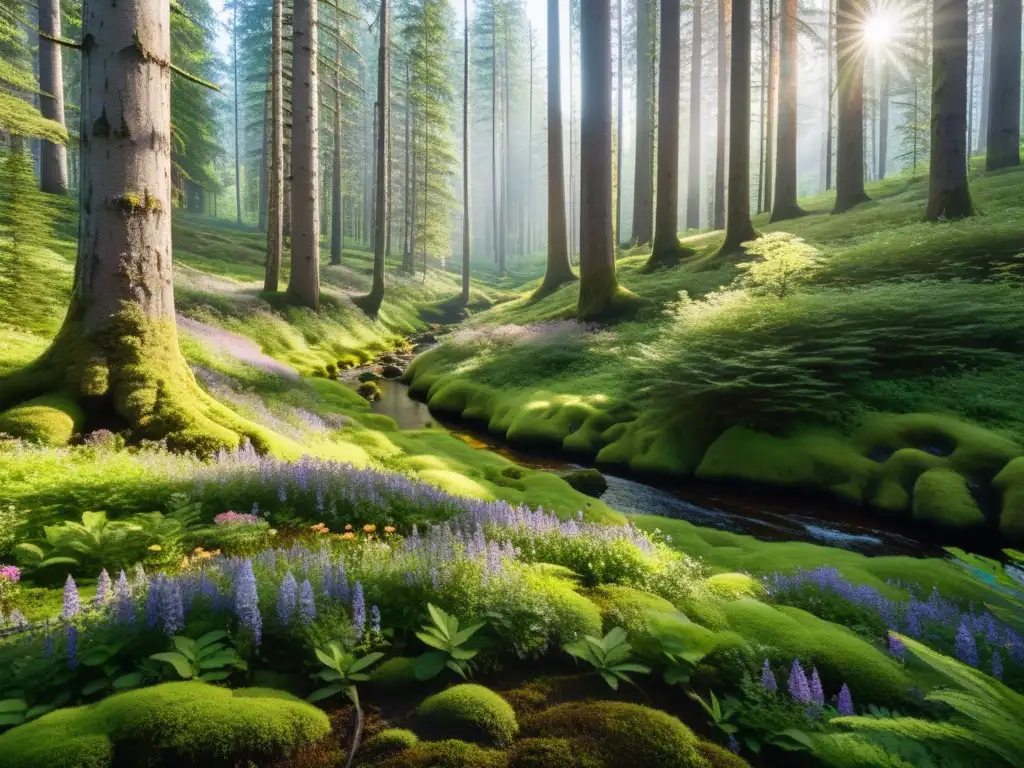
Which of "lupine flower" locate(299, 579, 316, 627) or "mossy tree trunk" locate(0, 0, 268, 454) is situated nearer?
"lupine flower" locate(299, 579, 316, 627)

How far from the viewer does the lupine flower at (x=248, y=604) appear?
2832 mm

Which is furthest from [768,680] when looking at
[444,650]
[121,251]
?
[121,251]

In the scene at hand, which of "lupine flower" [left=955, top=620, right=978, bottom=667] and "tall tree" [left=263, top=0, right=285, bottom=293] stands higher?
"tall tree" [left=263, top=0, right=285, bottom=293]

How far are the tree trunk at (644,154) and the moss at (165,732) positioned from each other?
3198 cm

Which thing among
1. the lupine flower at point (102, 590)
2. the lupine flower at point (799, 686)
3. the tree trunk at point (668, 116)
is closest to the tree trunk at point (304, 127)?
the tree trunk at point (668, 116)

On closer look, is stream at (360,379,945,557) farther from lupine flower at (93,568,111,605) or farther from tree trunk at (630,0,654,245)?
tree trunk at (630,0,654,245)

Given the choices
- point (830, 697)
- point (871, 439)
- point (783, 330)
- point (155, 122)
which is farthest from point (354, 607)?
point (783, 330)

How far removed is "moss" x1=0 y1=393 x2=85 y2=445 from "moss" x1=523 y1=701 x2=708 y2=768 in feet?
18.0

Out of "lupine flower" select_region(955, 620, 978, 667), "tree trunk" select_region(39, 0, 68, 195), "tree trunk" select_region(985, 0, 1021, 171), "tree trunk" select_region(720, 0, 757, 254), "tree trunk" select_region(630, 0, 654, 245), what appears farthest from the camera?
"tree trunk" select_region(630, 0, 654, 245)

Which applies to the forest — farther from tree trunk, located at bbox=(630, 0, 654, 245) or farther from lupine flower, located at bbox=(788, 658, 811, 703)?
tree trunk, located at bbox=(630, 0, 654, 245)

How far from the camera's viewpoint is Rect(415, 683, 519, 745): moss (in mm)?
2472

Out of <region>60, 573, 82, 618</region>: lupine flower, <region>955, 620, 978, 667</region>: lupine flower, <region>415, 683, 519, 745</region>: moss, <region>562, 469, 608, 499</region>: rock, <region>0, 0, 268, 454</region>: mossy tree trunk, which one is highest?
<region>0, 0, 268, 454</region>: mossy tree trunk

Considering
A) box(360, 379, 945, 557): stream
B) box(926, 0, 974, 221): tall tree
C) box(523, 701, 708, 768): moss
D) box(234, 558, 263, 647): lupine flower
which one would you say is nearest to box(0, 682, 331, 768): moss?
box(234, 558, 263, 647): lupine flower

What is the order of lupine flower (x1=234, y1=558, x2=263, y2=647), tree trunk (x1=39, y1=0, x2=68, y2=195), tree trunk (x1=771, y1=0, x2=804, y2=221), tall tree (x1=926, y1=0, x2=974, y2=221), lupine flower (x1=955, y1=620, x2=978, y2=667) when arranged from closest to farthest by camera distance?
lupine flower (x1=234, y1=558, x2=263, y2=647) → lupine flower (x1=955, y1=620, x2=978, y2=667) → tall tree (x1=926, y1=0, x2=974, y2=221) → tree trunk (x1=39, y1=0, x2=68, y2=195) → tree trunk (x1=771, y1=0, x2=804, y2=221)
